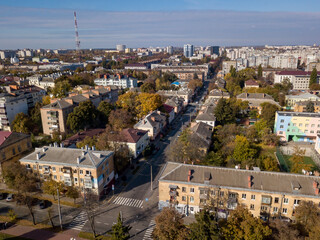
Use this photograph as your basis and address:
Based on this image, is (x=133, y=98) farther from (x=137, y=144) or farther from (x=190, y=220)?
(x=190, y=220)

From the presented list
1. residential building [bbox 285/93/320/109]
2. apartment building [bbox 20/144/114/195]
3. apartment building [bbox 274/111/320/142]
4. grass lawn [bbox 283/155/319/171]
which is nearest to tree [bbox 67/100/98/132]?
apartment building [bbox 20/144/114/195]

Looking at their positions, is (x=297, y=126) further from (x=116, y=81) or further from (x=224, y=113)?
(x=116, y=81)

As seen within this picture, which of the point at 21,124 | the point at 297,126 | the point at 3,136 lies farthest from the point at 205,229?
the point at 21,124

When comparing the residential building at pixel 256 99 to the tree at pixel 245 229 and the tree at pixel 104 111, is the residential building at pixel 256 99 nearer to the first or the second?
the tree at pixel 104 111

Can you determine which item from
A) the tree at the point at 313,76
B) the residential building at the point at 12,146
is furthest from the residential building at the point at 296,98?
the residential building at the point at 12,146

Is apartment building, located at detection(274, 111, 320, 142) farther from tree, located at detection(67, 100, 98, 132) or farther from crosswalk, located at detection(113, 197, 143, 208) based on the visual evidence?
tree, located at detection(67, 100, 98, 132)
